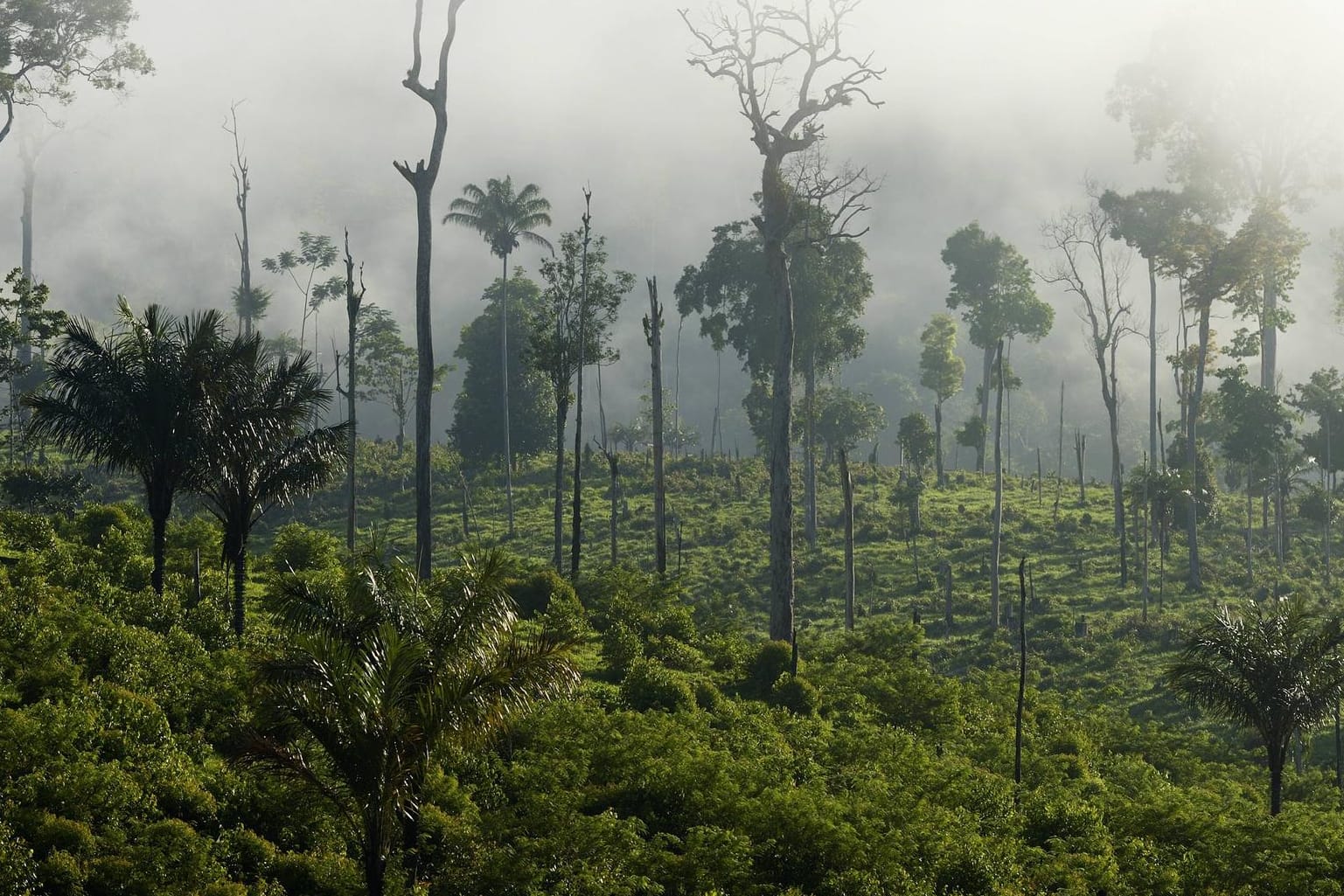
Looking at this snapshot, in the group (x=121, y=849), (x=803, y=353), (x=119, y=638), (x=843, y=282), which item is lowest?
(x=121, y=849)

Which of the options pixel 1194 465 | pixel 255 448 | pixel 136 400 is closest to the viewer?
pixel 136 400

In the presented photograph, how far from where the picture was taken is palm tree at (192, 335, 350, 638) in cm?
2098

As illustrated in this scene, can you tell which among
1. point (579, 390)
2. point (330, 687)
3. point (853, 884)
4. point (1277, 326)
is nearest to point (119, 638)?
point (330, 687)

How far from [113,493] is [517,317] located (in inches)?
1059

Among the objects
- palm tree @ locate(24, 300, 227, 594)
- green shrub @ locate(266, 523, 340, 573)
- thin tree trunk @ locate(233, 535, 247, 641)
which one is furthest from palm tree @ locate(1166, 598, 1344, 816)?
green shrub @ locate(266, 523, 340, 573)

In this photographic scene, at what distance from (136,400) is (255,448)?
2.15 meters

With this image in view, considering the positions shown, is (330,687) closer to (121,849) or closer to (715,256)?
(121,849)

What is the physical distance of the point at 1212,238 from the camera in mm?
54906

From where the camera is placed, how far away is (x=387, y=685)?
443 inches

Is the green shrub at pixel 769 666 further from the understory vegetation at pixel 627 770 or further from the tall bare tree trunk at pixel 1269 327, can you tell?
the tall bare tree trunk at pixel 1269 327

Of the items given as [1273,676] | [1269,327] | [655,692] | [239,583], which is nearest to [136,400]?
[239,583]

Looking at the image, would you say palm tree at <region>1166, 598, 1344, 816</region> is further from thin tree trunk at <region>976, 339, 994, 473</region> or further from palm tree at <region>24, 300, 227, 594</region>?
thin tree trunk at <region>976, 339, 994, 473</region>

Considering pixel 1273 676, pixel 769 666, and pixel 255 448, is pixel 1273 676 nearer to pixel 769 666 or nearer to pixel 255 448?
pixel 769 666

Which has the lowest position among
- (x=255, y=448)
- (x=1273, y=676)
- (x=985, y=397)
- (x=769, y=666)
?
(x=769, y=666)
